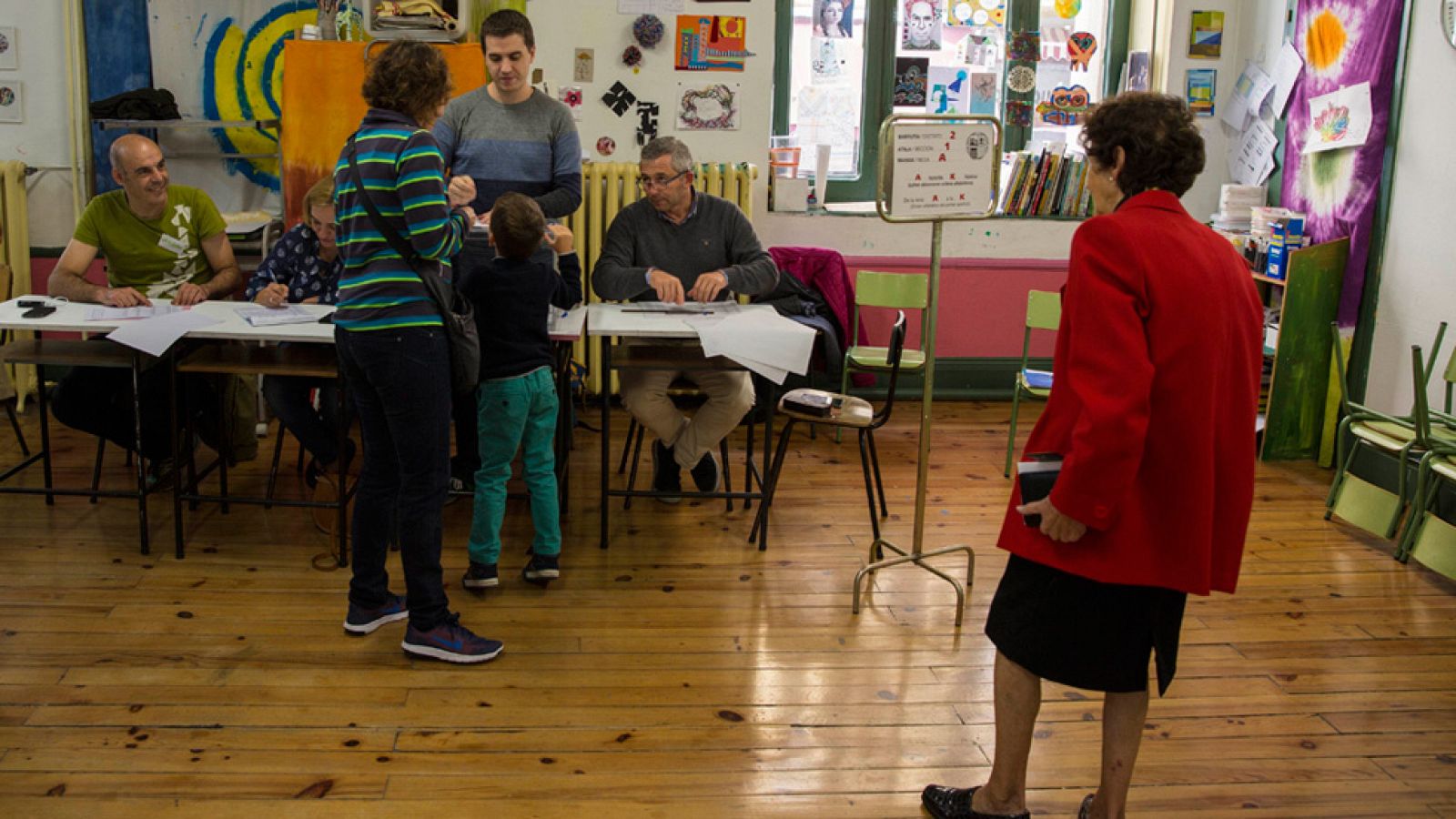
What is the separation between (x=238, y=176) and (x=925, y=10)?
324 centimetres

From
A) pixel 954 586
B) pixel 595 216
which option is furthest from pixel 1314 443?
pixel 595 216

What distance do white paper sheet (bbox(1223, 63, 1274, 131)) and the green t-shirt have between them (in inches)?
173

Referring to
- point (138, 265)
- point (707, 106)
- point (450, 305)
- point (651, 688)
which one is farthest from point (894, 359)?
point (138, 265)

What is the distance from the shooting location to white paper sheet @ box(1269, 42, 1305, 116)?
17.1ft

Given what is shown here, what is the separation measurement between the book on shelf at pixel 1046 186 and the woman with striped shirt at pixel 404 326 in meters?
3.58

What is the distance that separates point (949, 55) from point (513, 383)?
3462mm

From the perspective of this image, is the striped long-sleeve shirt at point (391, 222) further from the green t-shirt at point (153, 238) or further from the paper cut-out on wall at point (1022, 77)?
the paper cut-out on wall at point (1022, 77)

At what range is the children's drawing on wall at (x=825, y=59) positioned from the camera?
580 centimetres

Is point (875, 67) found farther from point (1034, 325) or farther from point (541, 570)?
point (541, 570)

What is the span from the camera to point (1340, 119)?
15.9 ft

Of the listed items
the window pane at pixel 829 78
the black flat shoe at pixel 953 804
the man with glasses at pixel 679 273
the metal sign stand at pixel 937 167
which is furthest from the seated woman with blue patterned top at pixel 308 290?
the window pane at pixel 829 78

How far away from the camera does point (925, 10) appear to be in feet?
19.0

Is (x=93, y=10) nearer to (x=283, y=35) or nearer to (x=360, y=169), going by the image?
(x=283, y=35)

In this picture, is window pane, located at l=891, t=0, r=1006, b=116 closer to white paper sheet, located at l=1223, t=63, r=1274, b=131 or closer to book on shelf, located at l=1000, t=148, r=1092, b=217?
book on shelf, located at l=1000, t=148, r=1092, b=217
